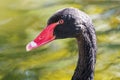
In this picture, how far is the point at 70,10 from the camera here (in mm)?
3375

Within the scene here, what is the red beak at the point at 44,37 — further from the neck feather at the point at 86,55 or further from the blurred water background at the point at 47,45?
the blurred water background at the point at 47,45

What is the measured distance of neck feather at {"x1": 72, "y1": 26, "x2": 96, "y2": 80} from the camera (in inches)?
137

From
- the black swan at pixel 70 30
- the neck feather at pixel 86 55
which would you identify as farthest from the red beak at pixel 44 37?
the neck feather at pixel 86 55

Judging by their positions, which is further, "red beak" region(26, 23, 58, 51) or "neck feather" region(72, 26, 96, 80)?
"neck feather" region(72, 26, 96, 80)

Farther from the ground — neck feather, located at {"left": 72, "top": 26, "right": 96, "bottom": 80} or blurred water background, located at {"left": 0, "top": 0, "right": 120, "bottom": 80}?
blurred water background, located at {"left": 0, "top": 0, "right": 120, "bottom": 80}

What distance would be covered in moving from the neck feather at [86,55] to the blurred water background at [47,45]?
86 centimetres

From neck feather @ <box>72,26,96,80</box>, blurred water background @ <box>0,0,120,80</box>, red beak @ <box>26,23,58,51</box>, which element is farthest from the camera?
blurred water background @ <box>0,0,120,80</box>

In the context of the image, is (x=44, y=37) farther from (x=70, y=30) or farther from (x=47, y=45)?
(x=47, y=45)

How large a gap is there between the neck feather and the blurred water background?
0.86 meters

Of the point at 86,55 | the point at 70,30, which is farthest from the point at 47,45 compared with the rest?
the point at 70,30

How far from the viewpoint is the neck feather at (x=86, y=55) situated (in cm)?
348

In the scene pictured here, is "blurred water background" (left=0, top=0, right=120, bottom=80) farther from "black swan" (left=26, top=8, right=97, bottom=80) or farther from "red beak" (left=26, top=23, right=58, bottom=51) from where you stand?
"red beak" (left=26, top=23, right=58, bottom=51)

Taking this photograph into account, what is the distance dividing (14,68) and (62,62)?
0.50 m

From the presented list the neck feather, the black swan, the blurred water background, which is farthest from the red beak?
the blurred water background
